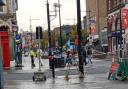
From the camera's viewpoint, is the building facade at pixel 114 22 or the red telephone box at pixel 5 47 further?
the building facade at pixel 114 22

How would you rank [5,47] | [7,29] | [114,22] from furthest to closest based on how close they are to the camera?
1. [114,22]
2. [7,29]
3. [5,47]

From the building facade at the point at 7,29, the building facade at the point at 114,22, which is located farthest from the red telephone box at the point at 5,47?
the building facade at the point at 114,22

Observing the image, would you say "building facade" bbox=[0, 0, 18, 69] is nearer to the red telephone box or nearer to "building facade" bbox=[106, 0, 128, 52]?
the red telephone box

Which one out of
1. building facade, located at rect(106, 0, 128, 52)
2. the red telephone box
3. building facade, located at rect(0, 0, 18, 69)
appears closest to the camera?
the red telephone box

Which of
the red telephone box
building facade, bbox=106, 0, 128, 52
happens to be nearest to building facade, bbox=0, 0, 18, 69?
the red telephone box

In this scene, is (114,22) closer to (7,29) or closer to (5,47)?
(7,29)

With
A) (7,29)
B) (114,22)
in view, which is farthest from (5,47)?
(114,22)

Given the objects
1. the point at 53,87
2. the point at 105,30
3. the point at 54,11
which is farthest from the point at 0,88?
the point at 105,30

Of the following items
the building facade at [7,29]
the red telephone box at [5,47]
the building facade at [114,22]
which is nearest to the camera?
the red telephone box at [5,47]

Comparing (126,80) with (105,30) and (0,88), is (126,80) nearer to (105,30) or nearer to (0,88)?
→ (0,88)

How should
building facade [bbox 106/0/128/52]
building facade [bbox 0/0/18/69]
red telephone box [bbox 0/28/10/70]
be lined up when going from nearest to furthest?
red telephone box [bbox 0/28/10/70], building facade [bbox 0/0/18/69], building facade [bbox 106/0/128/52]

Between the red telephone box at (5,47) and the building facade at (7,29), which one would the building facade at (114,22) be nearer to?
the building facade at (7,29)

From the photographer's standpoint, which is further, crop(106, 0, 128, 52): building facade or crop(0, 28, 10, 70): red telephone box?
crop(106, 0, 128, 52): building facade

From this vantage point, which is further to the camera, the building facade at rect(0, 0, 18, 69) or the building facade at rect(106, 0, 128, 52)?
the building facade at rect(106, 0, 128, 52)
